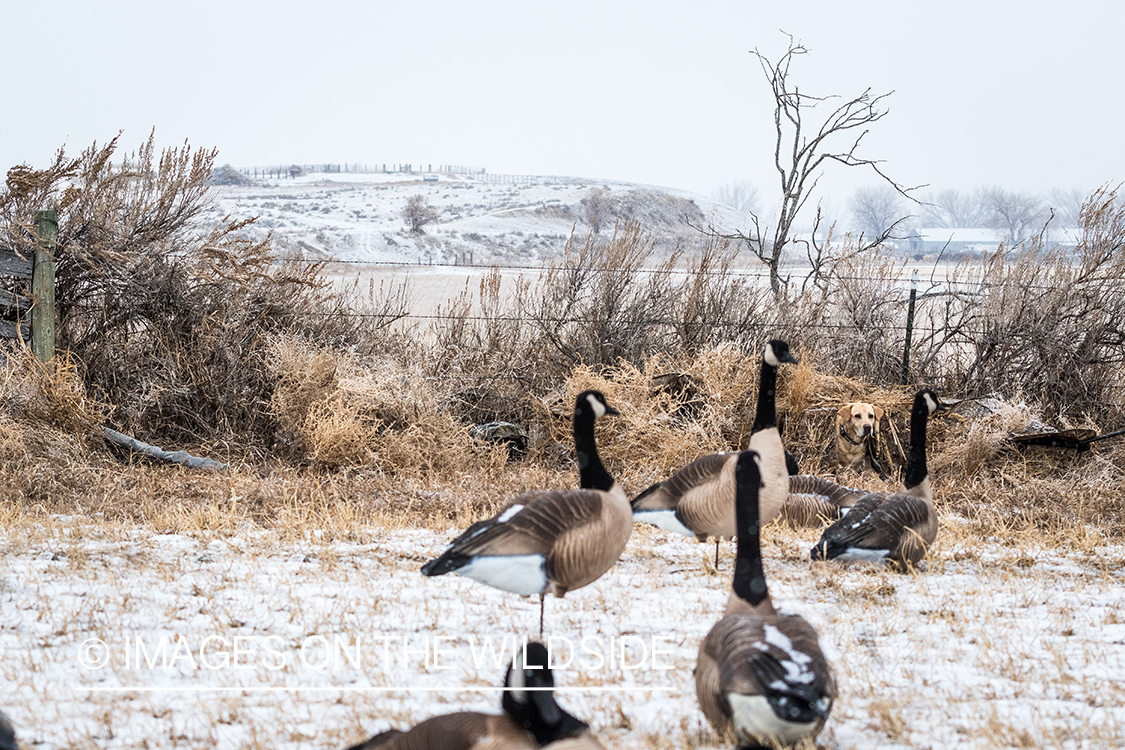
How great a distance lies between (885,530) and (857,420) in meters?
2.60

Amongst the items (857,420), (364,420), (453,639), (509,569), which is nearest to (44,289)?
(364,420)

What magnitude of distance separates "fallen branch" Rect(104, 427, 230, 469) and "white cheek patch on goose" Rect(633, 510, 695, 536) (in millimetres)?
4645

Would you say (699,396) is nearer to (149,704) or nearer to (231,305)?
(231,305)

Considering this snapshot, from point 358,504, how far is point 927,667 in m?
4.42

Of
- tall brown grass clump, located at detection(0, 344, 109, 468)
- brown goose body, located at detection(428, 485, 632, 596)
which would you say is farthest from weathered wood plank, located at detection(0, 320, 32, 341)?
brown goose body, located at detection(428, 485, 632, 596)

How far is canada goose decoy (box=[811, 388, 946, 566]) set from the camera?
507 centimetres

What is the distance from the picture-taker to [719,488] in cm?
477

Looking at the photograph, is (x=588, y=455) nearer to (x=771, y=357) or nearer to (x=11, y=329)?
(x=771, y=357)

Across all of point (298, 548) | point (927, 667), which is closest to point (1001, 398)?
point (927, 667)

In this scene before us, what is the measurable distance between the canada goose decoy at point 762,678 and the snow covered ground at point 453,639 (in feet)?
1.05

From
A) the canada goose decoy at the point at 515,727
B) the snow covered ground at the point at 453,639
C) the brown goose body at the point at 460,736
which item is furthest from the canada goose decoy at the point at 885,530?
the brown goose body at the point at 460,736

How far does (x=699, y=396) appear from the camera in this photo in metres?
8.85

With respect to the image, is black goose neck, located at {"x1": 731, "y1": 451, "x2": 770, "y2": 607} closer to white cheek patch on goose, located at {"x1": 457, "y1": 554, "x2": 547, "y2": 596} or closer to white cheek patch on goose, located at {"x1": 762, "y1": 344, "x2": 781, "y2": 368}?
white cheek patch on goose, located at {"x1": 457, "y1": 554, "x2": 547, "y2": 596}

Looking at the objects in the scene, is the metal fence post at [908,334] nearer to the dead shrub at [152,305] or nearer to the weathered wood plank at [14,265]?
the dead shrub at [152,305]
